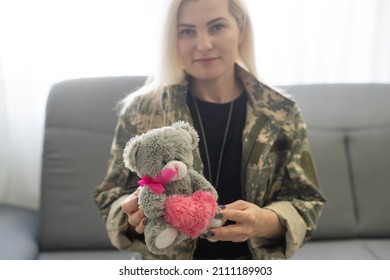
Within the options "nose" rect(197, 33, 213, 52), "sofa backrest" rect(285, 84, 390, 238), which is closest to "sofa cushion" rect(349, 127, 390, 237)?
"sofa backrest" rect(285, 84, 390, 238)

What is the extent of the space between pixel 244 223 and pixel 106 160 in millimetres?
531

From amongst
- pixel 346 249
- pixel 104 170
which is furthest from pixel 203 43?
pixel 346 249

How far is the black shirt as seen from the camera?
61cm

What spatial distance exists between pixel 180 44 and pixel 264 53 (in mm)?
473

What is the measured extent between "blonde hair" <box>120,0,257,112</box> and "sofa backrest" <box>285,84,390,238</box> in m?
0.36

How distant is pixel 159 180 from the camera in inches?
17.1

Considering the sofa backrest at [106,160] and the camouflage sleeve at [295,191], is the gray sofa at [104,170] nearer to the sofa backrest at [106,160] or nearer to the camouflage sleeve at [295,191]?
the sofa backrest at [106,160]

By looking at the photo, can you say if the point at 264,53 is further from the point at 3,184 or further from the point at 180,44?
the point at 3,184

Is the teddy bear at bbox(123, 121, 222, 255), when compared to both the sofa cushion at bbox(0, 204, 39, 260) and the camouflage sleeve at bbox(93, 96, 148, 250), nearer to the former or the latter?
the camouflage sleeve at bbox(93, 96, 148, 250)

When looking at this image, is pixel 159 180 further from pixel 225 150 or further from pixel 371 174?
pixel 371 174

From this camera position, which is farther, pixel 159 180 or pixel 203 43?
pixel 203 43

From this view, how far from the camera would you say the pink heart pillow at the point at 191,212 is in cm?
43
